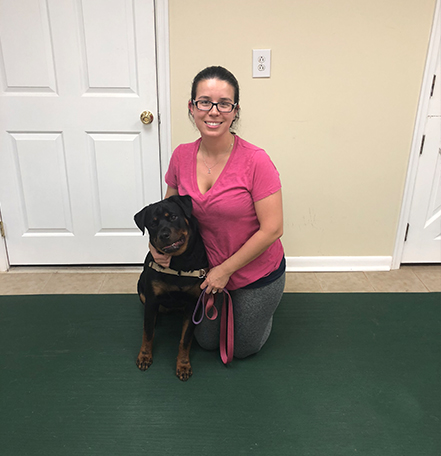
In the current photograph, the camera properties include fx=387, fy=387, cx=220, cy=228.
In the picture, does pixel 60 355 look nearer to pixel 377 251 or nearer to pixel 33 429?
pixel 33 429

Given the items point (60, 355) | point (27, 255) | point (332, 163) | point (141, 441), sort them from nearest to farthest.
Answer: point (141, 441) → point (60, 355) → point (332, 163) → point (27, 255)

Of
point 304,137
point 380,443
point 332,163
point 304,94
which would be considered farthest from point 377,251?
point 380,443

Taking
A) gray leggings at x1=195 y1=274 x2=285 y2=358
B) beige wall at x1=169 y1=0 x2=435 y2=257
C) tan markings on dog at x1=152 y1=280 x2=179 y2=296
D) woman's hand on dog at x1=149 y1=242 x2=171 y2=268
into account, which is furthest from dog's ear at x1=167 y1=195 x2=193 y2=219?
beige wall at x1=169 y1=0 x2=435 y2=257

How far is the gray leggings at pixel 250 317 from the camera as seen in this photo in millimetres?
1631

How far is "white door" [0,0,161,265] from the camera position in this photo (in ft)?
6.63

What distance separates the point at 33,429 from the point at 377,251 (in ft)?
6.93

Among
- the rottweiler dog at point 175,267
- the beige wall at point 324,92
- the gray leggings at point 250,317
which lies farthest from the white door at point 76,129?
the gray leggings at point 250,317

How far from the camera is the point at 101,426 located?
141 centimetres

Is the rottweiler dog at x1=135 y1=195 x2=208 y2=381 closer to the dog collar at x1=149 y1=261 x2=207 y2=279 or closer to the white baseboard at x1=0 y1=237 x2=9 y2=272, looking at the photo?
the dog collar at x1=149 y1=261 x2=207 y2=279

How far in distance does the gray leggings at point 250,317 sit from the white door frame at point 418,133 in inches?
47.0

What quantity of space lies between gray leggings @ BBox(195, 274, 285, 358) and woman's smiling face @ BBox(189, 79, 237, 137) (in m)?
0.67

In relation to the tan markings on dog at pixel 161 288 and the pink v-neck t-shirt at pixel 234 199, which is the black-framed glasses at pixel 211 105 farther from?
the tan markings on dog at pixel 161 288

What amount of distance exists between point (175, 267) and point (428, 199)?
1756 mm

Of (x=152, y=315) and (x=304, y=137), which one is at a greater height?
(x=304, y=137)
